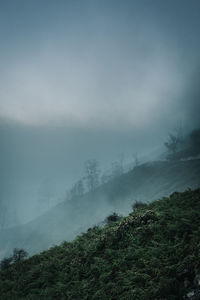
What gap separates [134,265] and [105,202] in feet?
286

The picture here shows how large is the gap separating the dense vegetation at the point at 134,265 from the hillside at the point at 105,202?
5637 centimetres

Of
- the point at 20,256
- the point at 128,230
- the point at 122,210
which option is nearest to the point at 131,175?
the point at 122,210

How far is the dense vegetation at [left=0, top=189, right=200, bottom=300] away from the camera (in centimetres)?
537

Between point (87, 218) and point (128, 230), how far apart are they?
75.0 metres

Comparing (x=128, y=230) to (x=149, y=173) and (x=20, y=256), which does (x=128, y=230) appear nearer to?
(x=20, y=256)

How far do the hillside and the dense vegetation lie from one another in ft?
185

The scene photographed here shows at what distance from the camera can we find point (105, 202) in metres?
91.3

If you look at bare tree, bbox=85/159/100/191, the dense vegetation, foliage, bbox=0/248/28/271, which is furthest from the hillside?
the dense vegetation

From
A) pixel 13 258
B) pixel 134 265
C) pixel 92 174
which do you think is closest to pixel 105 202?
pixel 92 174

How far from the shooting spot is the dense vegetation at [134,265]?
5.37 metres

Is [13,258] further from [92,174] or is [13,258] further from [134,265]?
[92,174]

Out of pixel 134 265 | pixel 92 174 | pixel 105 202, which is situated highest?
pixel 92 174

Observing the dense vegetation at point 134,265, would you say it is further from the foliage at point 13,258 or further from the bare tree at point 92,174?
the bare tree at point 92,174

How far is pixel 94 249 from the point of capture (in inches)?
365
